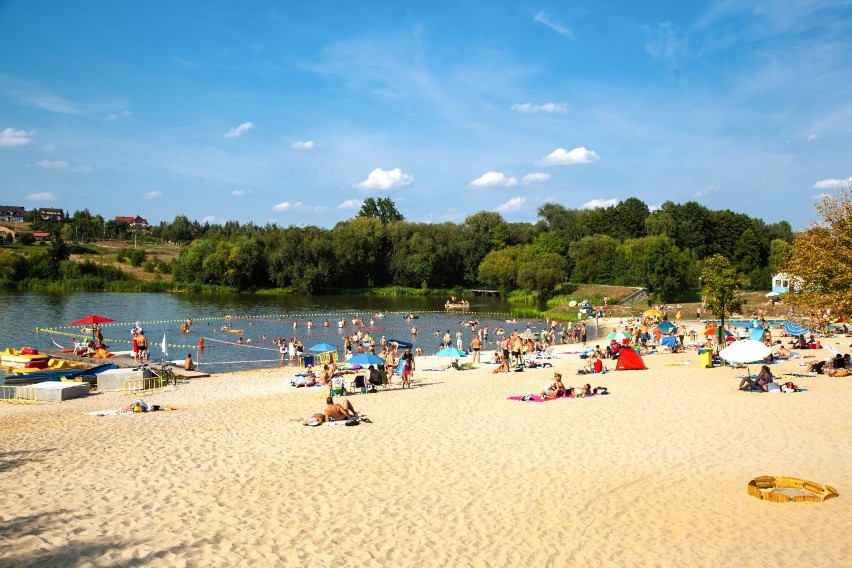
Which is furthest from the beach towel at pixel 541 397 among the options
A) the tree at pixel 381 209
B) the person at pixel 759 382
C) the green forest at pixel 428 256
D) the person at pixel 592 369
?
the tree at pixel 381 209

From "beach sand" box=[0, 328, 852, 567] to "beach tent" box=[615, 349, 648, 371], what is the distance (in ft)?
20.4

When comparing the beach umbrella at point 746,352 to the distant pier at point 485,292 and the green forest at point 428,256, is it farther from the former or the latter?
the distant pier at point 485,292

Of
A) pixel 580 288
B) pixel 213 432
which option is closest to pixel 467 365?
pixel 213 432

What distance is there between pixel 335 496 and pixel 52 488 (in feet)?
15.2

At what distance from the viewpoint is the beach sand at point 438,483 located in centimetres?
813

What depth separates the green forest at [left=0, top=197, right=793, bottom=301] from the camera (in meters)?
81.2

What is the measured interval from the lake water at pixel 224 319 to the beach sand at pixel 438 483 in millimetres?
17565

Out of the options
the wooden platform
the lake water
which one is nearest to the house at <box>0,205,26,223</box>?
the lake water

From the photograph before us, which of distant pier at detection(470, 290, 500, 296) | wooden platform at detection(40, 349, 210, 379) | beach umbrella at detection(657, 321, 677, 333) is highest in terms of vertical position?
distant pier at detection(470, 290, 500, 296)

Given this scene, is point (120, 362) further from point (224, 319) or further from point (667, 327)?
point (667, 327)

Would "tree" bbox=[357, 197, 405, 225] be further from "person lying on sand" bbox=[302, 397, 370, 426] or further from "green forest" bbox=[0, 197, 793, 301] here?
"person lying on sand" bbox=[302, 397, 370, 426]

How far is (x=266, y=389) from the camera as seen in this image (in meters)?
22.9

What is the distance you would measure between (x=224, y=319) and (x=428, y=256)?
44.4m

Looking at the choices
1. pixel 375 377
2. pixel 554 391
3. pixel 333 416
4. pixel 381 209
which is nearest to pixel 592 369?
pixel 554 391
